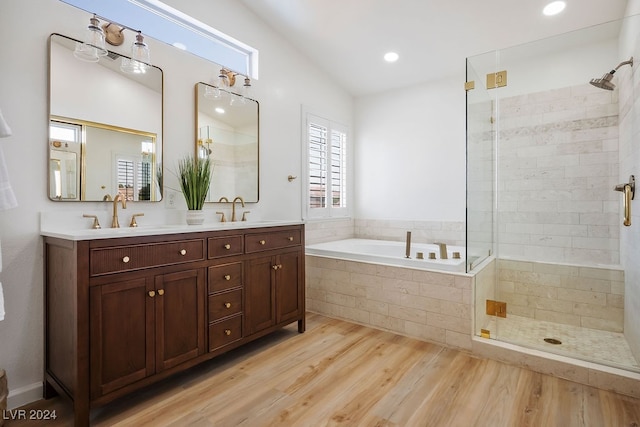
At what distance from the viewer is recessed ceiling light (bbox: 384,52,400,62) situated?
366 centimetres

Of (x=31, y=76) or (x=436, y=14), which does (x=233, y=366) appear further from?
(x=436, y=14)

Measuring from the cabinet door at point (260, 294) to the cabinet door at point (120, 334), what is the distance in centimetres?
71

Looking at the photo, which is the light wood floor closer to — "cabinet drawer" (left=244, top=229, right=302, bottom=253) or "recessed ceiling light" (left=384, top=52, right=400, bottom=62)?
"cabinet drawer" (left=244, top=229, right=302, bottom=253)

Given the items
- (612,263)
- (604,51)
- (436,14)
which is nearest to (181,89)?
(436,14)

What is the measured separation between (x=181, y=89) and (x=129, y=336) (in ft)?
6.18

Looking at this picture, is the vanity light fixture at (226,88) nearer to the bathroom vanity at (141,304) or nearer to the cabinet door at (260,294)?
the bathroom vanity at (141,304)

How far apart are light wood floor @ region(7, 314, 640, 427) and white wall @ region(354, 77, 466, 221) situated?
2035mm

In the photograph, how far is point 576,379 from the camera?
2.10 m

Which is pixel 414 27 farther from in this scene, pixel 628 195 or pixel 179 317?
pixel 179 317

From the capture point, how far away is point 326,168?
422 cm

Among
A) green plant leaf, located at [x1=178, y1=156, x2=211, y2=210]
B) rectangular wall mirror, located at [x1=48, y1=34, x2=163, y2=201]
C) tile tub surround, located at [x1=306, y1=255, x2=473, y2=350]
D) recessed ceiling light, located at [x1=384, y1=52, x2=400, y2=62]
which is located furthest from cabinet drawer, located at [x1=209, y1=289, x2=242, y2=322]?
recessed ceiling light, located at [x1=384, y1=52, x2=400, y2=62]

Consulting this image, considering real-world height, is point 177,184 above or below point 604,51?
below

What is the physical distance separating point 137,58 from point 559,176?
3454 millimetres

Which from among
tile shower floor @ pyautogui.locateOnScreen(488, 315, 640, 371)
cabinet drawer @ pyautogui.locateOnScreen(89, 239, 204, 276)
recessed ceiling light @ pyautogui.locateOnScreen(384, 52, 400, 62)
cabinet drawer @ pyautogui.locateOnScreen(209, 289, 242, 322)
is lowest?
tile shower floor @ pyautogui.locateOnScreen(488, 315, 640, 371)
